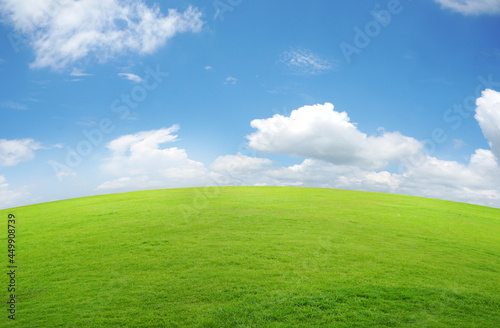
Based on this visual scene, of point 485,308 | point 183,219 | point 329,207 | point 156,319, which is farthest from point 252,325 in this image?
point 329,207

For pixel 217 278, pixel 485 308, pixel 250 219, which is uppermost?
pixel 250 219

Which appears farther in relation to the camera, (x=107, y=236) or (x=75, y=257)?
(x=107, y=236)

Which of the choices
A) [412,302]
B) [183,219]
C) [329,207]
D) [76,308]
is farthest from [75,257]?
[329,207]

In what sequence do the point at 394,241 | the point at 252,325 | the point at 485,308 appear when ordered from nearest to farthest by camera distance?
the point at 252,325 < the point at 485,308 < the point at 394,241

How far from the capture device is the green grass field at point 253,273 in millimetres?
10242

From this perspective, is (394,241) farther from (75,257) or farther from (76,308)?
(75,257)

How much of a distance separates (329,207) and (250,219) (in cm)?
1001

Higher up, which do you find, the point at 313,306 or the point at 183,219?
the point at 183,219

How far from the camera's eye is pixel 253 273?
511 inches

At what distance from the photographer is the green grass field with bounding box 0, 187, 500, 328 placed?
33.6 ft

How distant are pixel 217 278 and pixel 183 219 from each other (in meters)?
11.6

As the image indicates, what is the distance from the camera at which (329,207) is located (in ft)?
96.6

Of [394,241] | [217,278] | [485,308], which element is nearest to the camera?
[485,308]

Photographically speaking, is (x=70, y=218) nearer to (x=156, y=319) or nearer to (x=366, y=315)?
(x=156, y=319)
